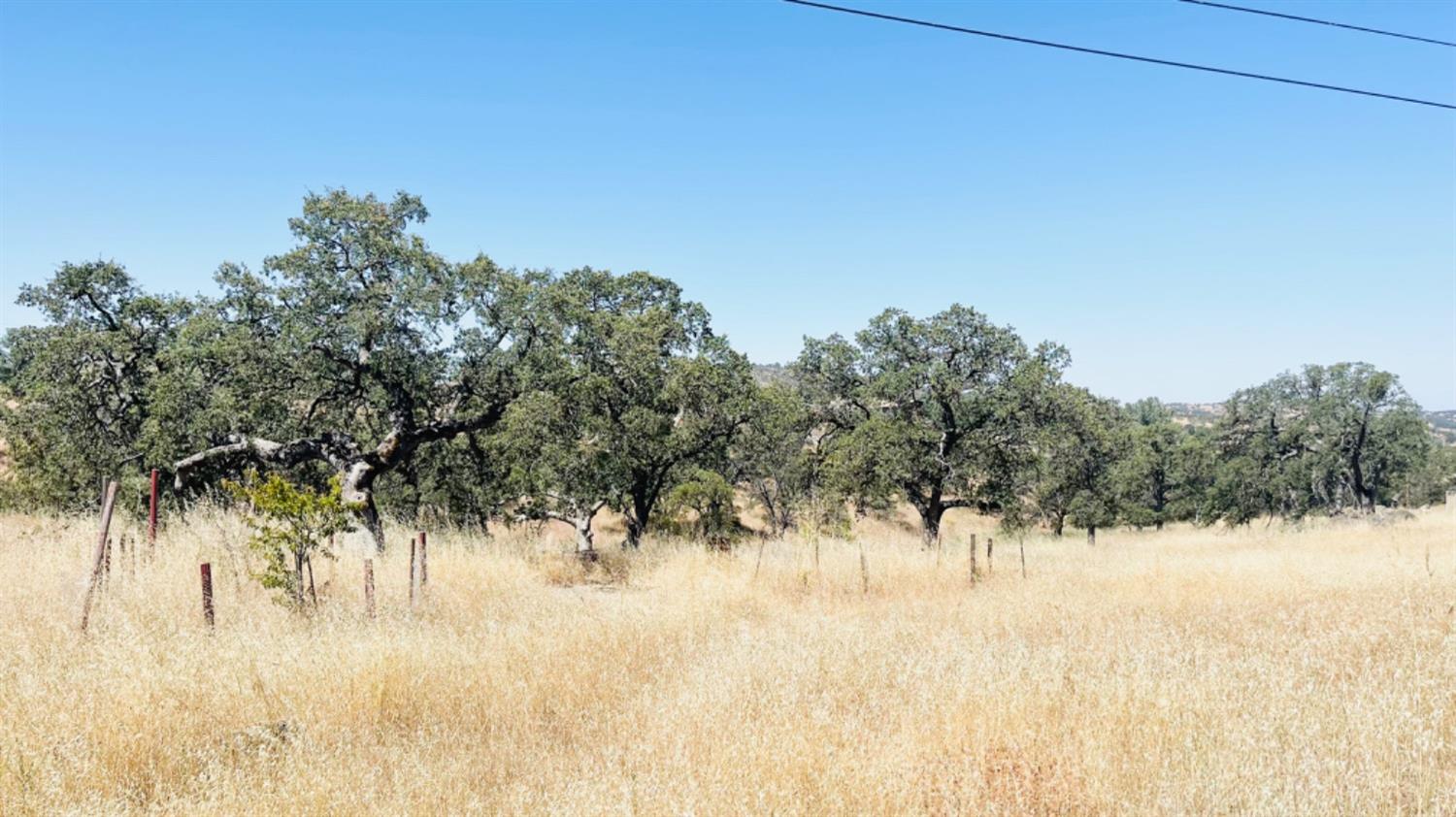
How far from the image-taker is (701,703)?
5430 millimetres

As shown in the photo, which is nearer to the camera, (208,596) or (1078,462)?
(208,596)

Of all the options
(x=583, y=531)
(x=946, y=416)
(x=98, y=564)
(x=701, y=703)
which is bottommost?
(x=583, y=531)

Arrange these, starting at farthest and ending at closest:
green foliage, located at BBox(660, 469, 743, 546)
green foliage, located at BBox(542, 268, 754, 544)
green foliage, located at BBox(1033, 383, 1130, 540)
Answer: green foliage, located at BBox(1033, 383, 1130, 540)
green foliage, located at BBox(660, 469, 743, 546)
green foliage, located at BBox(542, 268, 754, 544)

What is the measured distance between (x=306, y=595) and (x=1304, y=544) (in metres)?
21.8

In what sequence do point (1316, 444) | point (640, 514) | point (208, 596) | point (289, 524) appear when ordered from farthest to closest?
1. point (1316, 444)
2. point (640, 514)
3. point (289, 524)
4. point (208, 596)

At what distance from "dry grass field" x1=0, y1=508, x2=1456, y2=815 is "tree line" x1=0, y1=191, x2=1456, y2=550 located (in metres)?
2.50

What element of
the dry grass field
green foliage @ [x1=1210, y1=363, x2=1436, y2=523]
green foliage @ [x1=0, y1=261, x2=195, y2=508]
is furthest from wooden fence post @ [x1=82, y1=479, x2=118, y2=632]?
green foliage @ [x1=1210, y1=363, x2=1436, y2=523]

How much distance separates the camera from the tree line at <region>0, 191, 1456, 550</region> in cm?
1363

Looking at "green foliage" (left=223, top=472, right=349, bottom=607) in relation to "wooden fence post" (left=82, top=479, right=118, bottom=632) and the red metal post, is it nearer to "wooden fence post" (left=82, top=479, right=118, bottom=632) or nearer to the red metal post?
the red metal post

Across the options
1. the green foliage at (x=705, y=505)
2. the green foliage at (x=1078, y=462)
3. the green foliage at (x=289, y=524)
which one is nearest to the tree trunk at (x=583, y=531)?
the green foliage at (x=705, y=505)

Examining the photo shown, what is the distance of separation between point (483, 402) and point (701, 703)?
1104cm

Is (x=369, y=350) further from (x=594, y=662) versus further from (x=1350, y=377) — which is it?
(x=1350, y=377)

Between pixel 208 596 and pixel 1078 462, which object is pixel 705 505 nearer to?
pixel 208 596

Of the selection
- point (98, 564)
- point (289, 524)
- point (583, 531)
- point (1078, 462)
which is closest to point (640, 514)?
point (583, 531)
